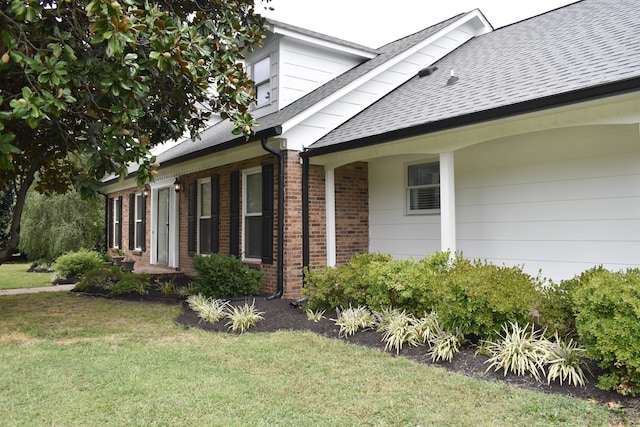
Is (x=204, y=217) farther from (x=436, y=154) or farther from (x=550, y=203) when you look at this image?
(x=550, y=203)

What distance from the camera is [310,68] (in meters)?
10.3

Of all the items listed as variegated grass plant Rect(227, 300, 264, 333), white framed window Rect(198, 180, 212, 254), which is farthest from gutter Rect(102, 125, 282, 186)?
variegated grass plant Rect(227, 300, 264, 333)

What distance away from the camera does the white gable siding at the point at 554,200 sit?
231 inches

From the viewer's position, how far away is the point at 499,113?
19.0 ft

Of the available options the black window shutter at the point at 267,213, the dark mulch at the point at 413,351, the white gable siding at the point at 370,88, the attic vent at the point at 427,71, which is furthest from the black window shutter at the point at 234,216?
the attic vent at the point at 427,71

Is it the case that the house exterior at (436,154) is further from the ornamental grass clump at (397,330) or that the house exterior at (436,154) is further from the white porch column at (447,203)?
the ornamental grass clump at (397,330)

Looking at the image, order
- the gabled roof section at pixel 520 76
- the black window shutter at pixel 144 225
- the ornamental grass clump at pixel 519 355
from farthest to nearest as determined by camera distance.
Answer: the black window shutter at pixel 144 225 → the gabled roof section at pixel 520 76 → the ornamental grass clump at pixel 519 355

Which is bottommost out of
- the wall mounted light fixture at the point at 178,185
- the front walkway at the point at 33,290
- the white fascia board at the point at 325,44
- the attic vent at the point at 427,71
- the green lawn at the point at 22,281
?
the green lawn at the point at 22,281

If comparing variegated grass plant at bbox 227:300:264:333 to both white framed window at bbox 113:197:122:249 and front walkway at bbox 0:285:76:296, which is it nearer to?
front walkway at bbox 0:285:76:296

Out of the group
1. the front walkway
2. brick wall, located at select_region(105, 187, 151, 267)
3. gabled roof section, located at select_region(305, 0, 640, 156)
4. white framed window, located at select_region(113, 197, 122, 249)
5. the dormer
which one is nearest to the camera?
gabled roof section, located at select_region(305, 0, 640, 156)

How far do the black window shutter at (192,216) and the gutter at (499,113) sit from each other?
4.91 m

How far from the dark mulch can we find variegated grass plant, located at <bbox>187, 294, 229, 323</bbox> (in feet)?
0.33

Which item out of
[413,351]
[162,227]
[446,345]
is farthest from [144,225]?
[446,345]

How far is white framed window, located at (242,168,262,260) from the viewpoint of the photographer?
31.2ft
